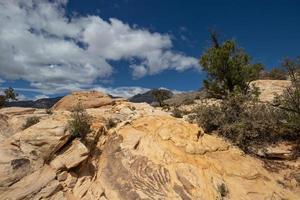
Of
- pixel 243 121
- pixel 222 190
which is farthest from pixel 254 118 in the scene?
pixel 222 190

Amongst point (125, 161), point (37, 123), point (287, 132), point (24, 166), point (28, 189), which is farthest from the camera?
point (287, 132)

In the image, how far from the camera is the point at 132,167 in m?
11.8

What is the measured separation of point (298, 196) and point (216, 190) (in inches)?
126

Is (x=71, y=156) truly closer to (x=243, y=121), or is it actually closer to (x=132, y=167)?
(x=132, y=167)

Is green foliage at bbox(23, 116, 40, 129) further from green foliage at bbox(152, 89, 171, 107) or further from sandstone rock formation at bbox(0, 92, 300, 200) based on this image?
green foliage at bbox(152, 89, 171, 107)

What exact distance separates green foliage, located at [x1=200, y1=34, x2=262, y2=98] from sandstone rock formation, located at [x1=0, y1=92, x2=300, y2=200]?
36.7 ft

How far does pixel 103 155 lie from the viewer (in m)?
12.8

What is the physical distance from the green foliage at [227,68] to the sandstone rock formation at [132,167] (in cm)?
1120

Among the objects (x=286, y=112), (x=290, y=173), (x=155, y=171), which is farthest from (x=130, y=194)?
(x=286, y=112)

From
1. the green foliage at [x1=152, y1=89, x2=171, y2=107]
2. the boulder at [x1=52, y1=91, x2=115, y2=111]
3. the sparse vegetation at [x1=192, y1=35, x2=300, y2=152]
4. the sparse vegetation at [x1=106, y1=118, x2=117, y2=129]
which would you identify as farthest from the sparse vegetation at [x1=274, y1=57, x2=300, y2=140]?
the green foliage at [x1=152, y1=89, x2=171, y2=107]

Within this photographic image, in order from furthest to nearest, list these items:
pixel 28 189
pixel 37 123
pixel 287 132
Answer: pixel 287 132, pixel 37 123, pixel 28 189

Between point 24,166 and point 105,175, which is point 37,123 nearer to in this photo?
point 24,166

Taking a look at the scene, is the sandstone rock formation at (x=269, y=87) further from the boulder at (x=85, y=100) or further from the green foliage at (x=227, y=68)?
the boulder at (x=85, y=100)

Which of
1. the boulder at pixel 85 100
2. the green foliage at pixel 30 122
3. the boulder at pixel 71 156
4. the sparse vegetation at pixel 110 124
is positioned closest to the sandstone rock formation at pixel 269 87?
the boulder at pixel 85 100
